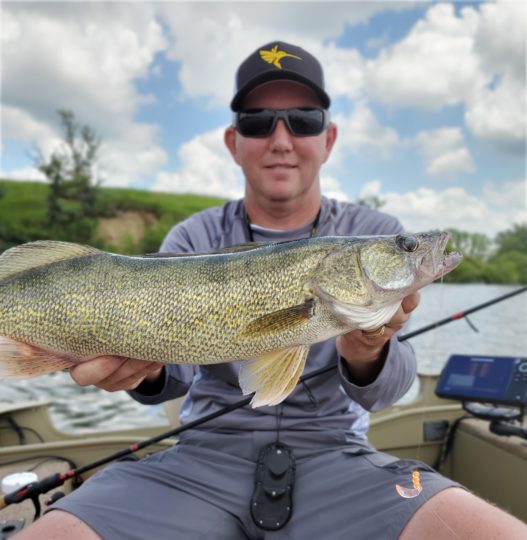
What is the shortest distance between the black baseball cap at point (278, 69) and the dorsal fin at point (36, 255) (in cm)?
162

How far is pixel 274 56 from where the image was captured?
352cm

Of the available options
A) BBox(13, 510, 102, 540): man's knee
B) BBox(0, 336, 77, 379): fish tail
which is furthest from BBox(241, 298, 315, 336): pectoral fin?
BBox(13, 510, 102, 540): man's knee

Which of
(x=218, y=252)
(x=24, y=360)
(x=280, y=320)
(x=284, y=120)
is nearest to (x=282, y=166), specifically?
(x=284, y=120)

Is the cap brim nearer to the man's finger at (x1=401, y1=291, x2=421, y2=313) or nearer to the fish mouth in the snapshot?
the fish mouth

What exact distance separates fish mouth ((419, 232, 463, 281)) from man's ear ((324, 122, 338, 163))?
5.20ft

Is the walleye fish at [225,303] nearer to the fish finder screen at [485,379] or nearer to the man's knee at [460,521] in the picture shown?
the man's knee at [460,521]

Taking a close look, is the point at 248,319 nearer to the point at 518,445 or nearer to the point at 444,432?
the point at 518,445

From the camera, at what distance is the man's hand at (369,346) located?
239cm

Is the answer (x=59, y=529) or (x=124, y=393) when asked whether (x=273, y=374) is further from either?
(x=124, y=393)

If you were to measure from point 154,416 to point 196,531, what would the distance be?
7.73 m

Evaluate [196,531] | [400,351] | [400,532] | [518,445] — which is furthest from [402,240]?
[518,445]

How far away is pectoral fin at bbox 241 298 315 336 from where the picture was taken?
2.33 m

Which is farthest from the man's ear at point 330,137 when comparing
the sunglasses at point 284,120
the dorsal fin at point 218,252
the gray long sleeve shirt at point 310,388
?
the dorsal fin at point 218,252

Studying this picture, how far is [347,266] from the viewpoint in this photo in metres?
2.42
